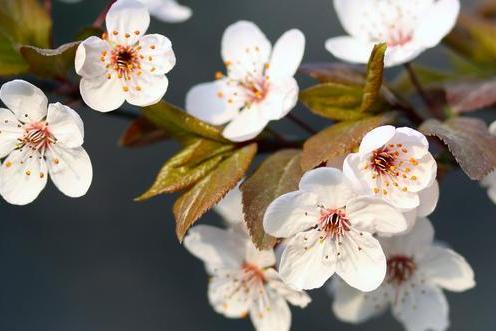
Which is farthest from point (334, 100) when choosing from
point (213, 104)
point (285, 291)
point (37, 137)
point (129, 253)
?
point (129, 253)

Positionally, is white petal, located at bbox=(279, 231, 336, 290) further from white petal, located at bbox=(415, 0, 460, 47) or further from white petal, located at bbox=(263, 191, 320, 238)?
white petal, located at bbox=(415, 0, 460, 47)

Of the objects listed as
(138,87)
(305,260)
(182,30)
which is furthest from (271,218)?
(182,30)

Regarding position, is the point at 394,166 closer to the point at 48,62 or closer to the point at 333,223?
the point at 333,223

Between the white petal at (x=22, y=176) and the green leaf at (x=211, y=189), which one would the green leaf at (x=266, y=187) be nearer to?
the green leaf at (x=211, y=189)

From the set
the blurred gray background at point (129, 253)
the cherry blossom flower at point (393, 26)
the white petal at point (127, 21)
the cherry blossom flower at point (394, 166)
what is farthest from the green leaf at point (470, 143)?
the blurred gray background at point (129, 253)

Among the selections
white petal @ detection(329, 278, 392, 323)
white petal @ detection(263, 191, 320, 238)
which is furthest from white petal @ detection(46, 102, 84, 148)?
white petal @ detection(329, 278, 392, 323)

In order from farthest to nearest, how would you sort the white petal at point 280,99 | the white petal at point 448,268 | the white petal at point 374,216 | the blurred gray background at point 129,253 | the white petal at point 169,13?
the blurred gray background at point 129,253, the white petal at point 169,13, the white petal at point 448,268, the white petal at point 280,99, the white petal at point 374,216
